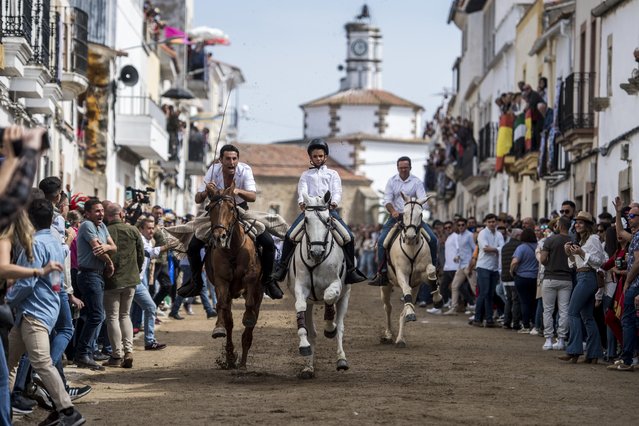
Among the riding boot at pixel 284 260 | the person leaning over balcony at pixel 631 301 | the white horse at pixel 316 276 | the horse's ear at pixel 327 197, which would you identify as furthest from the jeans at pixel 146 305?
the person leaning over balcony at pixel 631 301

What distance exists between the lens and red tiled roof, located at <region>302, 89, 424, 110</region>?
395 ft

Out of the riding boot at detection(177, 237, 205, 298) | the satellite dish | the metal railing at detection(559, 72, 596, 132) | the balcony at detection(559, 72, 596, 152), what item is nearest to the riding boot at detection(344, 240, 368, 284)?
the riding boot at detection(177, 237, 205, 298)

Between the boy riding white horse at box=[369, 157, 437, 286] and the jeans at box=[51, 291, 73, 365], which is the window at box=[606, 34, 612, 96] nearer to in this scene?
the boy riding white horse at box=[369, 157, 437, 286]

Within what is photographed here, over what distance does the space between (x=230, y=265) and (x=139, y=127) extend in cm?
3029

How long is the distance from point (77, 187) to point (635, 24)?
16003 millimetres

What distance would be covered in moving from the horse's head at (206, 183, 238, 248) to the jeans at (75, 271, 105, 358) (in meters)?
1.69

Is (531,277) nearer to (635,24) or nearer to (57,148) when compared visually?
(635,24)

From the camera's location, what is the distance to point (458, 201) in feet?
221

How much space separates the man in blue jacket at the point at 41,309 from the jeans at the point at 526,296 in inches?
533

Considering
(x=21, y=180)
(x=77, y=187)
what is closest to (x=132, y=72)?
(x=77, y=187)

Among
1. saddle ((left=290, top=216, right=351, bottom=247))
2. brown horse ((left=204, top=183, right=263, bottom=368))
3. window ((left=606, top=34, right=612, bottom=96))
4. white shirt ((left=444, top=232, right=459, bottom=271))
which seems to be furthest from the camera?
white shirt ((left=444, top=232, right=459, bottom=271))

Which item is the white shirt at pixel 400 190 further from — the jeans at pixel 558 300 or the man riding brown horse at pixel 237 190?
the man riding brown horse at pixel 237 190

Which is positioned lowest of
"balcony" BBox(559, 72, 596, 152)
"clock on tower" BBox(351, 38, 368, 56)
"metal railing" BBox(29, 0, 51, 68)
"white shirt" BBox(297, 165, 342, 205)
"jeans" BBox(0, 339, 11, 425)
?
"jeans" BBox(0, 339, 11, 425)

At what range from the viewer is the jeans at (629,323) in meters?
16.6
